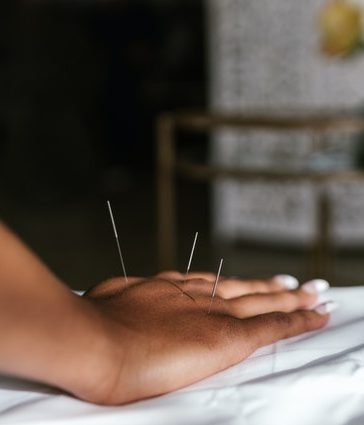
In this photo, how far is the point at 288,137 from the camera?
380cm

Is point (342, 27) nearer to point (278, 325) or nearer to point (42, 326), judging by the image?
point (278, 325)

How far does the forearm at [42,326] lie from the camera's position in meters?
0.54

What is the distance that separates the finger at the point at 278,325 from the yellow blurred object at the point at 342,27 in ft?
5.58

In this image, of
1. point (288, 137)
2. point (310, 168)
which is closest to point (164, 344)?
point (310, 168)

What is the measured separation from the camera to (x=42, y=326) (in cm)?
55

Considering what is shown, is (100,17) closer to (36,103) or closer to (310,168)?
(36,103)

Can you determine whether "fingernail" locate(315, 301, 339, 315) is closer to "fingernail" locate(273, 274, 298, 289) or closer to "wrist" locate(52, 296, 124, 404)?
"fingernail" locate(273, 274, 298, 289)

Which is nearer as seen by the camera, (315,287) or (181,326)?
(181,326)

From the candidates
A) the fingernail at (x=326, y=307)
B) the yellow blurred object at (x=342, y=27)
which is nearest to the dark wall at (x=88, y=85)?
the yellow blurred object at (x=342, y=27)

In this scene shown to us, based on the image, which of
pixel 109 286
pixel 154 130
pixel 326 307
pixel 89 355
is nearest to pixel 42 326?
pixel 89 355

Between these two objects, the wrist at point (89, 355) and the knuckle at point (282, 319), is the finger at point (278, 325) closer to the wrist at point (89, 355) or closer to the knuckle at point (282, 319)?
the knuckle at point (282, 319)

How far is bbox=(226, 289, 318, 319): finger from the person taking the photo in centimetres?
77

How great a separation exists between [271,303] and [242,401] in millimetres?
197

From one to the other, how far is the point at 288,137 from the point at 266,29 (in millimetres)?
461
